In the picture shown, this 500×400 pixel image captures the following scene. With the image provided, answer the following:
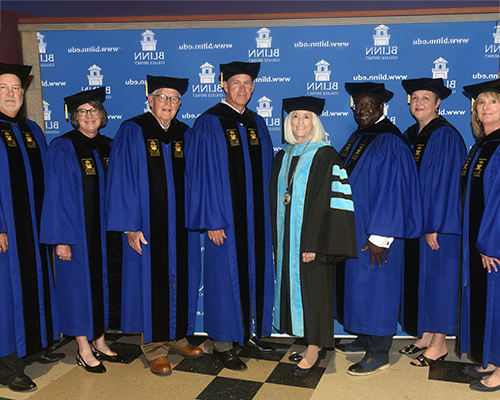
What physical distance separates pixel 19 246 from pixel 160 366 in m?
1.35

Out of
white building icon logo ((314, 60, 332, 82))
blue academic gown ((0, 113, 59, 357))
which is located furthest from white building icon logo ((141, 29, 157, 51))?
white building icon logo ((314, 60, 332, 82))

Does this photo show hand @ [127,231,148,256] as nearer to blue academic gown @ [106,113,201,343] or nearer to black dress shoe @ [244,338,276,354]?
blue academic gown @ [106,113,201,343]

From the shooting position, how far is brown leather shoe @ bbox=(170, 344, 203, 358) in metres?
3.44

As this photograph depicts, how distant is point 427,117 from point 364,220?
996 mm

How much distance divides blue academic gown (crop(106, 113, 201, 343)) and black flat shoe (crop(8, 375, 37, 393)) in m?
0.70

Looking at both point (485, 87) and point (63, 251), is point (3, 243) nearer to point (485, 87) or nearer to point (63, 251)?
point (63, 251)

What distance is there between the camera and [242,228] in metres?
3.28

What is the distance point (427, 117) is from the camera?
10.9 feet

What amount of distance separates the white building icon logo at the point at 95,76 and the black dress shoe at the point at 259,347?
8.78 ft

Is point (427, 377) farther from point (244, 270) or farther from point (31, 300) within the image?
point (31, 300)

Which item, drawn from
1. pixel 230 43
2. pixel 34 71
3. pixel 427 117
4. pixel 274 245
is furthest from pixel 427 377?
pixel 34 71

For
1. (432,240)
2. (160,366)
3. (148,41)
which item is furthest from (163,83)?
(432,240)

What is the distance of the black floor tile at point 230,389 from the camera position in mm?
2814

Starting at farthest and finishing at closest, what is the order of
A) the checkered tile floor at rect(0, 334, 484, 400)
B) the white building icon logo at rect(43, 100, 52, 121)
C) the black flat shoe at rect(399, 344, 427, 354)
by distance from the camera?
the white building icon logo at rect(43, 100, 52, 121)
the black flat shoe at rect(399, 344, 427, 354)
the checkered tile floor at rect(0, 334, 484, 400)
